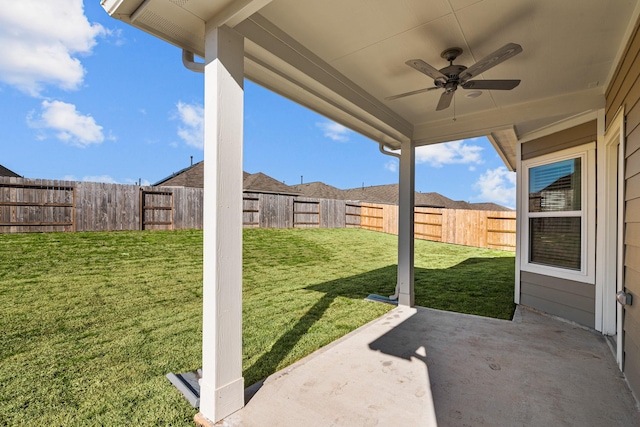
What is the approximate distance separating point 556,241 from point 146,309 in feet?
16.7

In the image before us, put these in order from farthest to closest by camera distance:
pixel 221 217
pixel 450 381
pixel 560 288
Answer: pixel 560 288 → pixel 450 381 → pixel 221 217

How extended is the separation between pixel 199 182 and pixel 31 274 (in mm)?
11283

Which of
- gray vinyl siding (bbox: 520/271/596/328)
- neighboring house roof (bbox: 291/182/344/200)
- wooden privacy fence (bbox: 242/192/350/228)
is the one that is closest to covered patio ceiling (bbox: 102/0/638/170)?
gray vinyl siding (bbox: 520/271/596/328)

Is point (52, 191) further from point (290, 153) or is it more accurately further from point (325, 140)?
point (325, 140)

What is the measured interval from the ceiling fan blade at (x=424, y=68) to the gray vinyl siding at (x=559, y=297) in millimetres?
2836

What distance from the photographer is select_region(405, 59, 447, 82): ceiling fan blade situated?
225 cm

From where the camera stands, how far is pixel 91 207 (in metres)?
8.27

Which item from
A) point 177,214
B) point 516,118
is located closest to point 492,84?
point 516,118

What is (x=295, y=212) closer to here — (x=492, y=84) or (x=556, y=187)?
(x=556, y=187)

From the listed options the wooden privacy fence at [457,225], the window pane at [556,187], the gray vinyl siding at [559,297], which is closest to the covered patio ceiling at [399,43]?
the window pane at [556,187]

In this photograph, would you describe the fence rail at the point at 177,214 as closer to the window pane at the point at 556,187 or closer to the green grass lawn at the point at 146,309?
the green grass lawn at the point at 146,309

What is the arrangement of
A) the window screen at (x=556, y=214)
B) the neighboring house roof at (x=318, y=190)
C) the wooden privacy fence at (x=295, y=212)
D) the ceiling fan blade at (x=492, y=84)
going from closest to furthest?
the ceiling fan blade at (x=492, y=84), the window screen at (x=556, y=214), the wooden privacy fence at (x=295, y=212), the neighboring house roof at (x=318, y=190)

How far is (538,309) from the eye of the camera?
3.92 meters

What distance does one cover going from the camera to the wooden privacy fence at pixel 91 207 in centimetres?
739
